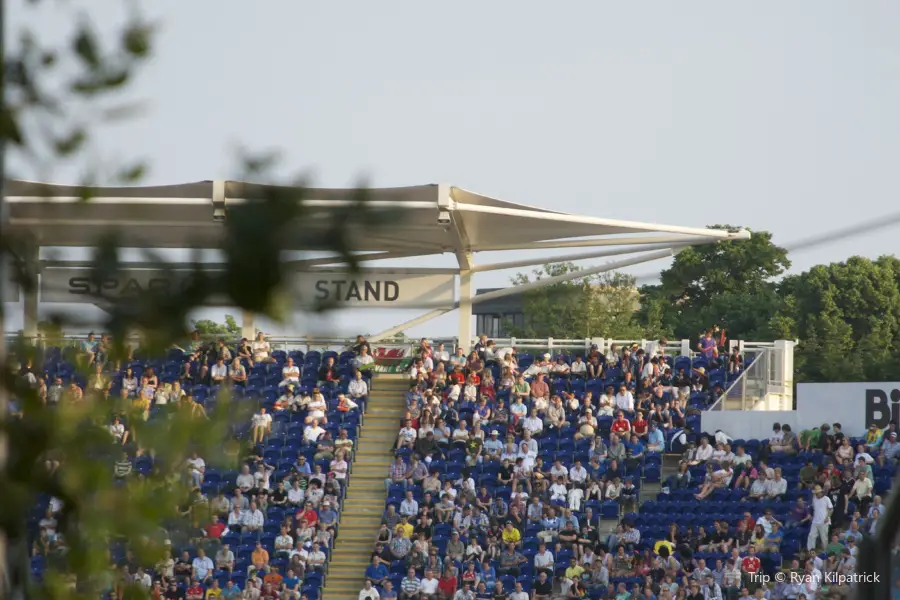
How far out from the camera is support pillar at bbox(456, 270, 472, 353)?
2750 centimetres

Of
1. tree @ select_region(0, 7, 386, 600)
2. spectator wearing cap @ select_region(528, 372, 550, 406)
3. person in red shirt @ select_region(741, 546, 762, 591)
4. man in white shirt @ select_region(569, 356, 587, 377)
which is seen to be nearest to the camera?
tree @ select_region(0, 7, 386, 600)

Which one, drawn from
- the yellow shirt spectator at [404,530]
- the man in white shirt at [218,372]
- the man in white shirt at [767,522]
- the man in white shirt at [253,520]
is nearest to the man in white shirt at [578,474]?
the yellow shirt spectator at [404,530]

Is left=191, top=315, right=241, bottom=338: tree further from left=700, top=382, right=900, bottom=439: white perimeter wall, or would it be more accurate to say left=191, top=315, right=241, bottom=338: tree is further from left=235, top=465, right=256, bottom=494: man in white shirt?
left=700, top=382, right=900, bottom=439: white perimeter wall

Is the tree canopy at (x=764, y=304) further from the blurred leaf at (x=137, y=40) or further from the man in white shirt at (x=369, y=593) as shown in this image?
the blurred leaf at (x=137, y=40)

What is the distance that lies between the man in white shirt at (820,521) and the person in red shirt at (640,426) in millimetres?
4018

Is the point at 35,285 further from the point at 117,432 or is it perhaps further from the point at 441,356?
the point at 441,356

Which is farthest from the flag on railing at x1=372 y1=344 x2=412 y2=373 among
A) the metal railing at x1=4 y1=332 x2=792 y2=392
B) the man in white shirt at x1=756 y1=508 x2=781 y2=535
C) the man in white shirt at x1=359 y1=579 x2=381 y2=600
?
the man in white shirt at x1=756 y1=508 x2=781 y2=535

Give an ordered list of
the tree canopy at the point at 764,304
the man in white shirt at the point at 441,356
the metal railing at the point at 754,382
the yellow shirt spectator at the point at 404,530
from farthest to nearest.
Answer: the tree canopy at the point at 764,304 → the man in white shirt at the point at 441,356 → the metal railing at the point at 754,382 → the yellow shirt spectator at the point at 404,530

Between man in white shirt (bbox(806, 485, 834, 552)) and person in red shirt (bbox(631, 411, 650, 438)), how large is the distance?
4.02 meters

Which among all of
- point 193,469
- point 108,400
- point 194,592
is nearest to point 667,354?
point 194,592

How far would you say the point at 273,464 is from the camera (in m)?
24.4

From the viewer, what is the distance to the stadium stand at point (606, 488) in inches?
801

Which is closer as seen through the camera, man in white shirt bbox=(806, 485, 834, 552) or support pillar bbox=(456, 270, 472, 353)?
man in white shirt bbox=(806, 485, 834, 552)

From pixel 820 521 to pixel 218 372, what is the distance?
11582 millimetres
